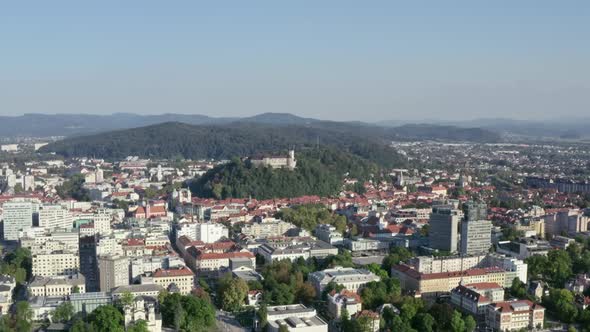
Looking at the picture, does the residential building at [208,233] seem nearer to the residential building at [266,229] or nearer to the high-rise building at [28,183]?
the residential building at [266,229]

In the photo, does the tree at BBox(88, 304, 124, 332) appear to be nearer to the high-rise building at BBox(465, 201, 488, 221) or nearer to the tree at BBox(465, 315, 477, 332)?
the tree at BBox(465, 315, 477, 332)

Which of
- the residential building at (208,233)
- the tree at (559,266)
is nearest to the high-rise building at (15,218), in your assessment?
the residential building at (208,233)

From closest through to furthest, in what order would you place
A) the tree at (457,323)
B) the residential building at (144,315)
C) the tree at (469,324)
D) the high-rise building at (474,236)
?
the tree at (457,323)
the residential building at (144,315)
the tree at (469,324)
the high-rise building at (474,236)

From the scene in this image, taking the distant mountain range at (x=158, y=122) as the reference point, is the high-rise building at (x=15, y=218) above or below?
below

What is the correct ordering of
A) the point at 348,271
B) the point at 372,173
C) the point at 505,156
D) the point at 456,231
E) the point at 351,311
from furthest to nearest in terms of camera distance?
the point at 505,156 → the point at 372,173 → the point at 456,231 → the point at 348,271 → the point at 351,311

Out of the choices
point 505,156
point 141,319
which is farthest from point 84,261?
point 505,156

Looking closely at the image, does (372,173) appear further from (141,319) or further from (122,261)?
(141,319)
